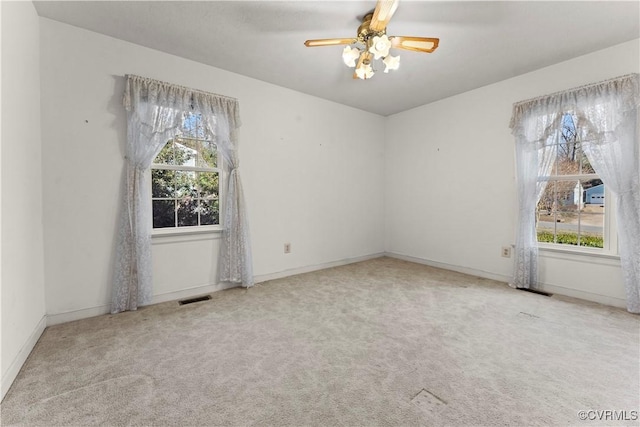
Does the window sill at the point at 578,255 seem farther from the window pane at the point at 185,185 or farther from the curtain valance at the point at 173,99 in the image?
the window pane at the point at 185,185

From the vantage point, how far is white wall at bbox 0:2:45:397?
65.2 inches

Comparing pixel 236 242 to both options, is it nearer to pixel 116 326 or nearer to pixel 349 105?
pixel 116 326

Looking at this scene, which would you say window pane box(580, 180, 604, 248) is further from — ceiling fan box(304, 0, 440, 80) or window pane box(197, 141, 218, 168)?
window pane box(197, 141, 218, 168)

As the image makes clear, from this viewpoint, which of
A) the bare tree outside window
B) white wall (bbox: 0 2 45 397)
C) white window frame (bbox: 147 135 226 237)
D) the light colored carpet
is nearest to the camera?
the light colored carpet

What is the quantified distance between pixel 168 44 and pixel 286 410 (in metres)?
3.23

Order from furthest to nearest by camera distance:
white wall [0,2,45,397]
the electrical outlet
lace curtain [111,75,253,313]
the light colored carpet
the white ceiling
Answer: the electrical outlet → lace curtain [111,75,253,313] → the white ceiling → white wall [0,2,45,397] → the light colored carpet

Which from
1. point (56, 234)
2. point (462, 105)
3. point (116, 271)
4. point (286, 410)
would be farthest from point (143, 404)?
point (462, 105)

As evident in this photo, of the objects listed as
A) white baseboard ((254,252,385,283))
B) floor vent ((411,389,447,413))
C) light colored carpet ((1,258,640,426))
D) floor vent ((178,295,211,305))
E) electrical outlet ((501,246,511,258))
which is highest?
electrical outlet ((501,246,511,258))

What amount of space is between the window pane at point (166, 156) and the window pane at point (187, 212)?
441 millimetres

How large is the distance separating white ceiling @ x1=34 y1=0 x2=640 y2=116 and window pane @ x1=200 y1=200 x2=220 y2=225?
5.14 feet

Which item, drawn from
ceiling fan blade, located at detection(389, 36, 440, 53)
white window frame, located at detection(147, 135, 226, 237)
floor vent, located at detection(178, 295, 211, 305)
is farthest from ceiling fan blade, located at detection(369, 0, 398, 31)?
floor vent, located at detection(178, 295, 211, 305)

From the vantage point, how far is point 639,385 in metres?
1.60

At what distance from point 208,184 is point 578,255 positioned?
4200 millimetres

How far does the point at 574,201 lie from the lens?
125 inches
